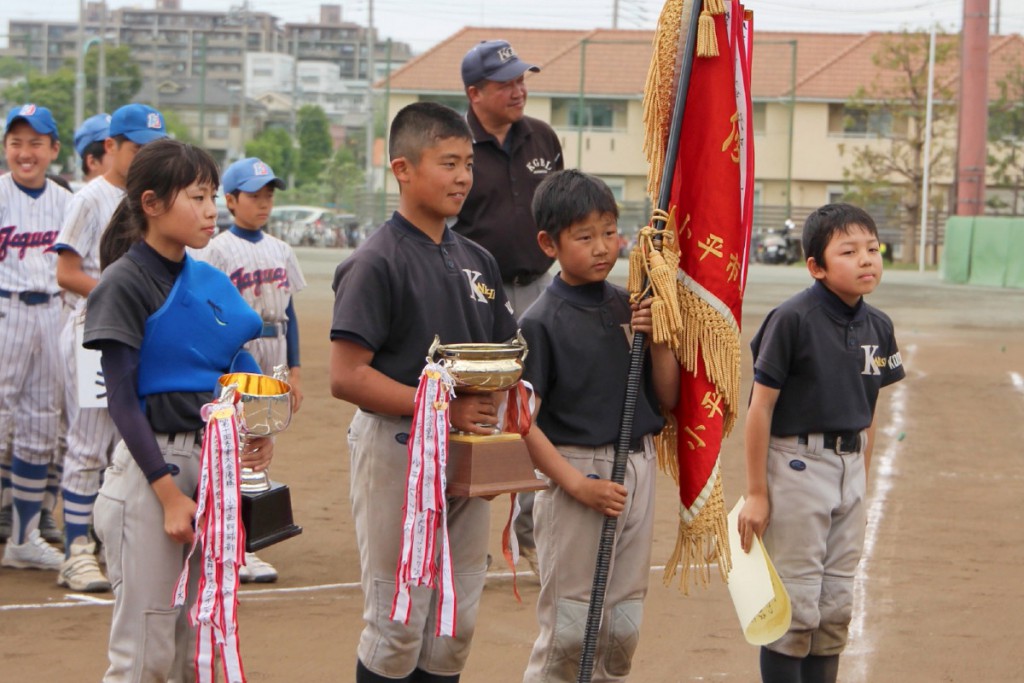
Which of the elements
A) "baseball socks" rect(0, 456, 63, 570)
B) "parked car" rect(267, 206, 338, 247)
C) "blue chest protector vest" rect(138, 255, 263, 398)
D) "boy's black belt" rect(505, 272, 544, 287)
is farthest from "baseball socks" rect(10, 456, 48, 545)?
"parked car" rect(267, 206, 338, 247)

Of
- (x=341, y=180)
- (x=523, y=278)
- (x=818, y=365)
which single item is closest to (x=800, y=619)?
(x=818, y=365)

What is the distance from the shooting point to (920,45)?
1964 inches

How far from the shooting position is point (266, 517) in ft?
12.9

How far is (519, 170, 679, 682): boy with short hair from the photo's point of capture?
4230 millimetres

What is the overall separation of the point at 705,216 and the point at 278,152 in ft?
283

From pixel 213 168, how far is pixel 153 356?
62 centimetres

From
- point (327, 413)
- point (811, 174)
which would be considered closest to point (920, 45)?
point (811, 174)

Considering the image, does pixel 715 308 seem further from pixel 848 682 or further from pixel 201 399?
pixel 848 682

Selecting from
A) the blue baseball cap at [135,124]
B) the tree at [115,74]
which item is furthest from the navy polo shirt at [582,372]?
the tree at [115,74]

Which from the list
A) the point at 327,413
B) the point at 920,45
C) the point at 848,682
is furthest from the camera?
the point at 920,45

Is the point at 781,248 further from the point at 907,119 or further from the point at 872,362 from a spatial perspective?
the point at 872,362

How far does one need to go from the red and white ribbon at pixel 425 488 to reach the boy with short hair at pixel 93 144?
4.06 m

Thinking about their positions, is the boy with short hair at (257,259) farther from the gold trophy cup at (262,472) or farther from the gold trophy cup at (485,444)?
the gold trophy cup at (485,444)

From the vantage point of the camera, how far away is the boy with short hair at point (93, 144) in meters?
7.29
